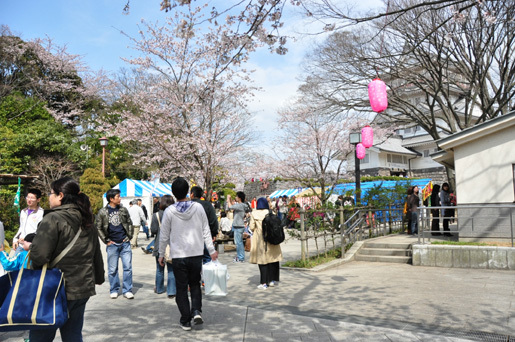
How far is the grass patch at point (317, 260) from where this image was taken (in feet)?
31.1

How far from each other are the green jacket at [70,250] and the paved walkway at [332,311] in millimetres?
1542

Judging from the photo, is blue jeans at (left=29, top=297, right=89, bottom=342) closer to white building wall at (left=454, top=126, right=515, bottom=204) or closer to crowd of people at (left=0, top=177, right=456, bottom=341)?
crowd of people at (left=0, top=177, right=456, bottom=341)

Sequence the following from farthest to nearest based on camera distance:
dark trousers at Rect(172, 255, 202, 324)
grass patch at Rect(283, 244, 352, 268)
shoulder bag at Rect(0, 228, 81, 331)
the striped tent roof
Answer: the striped tent roof → grass patch at Rect(283, 244, 352, 268) → dark trousers at Rect(172, 255, 202, 324) → shoulder bag at Rect(0, 228, 81, 331)

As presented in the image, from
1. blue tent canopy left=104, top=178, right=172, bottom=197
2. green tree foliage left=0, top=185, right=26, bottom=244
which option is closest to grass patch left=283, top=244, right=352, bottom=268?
green tree foliage left=0, top=185, right=26, bottom=244

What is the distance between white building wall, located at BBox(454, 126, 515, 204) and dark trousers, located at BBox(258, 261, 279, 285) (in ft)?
19.8

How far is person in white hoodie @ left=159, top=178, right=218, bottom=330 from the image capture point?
187 inches

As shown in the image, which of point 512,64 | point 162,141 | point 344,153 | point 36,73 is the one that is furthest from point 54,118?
point 512,64

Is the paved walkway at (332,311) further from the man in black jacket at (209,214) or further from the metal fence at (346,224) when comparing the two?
the metal fence at (346,224)

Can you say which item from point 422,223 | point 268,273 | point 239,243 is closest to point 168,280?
point 268,273

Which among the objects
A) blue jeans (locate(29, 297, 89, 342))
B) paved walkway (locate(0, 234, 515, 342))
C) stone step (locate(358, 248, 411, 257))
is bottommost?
paved walkway (locate(0, 234, 515, 342))

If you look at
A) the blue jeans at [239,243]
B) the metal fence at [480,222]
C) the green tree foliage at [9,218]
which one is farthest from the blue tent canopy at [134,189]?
the metal fence at [480,222]

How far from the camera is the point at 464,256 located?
9.20 meters

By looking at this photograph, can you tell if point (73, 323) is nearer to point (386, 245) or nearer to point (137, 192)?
point (386, 245)

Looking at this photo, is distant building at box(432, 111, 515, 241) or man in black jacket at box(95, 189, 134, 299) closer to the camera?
man in black jacket at box(95, 189, 134, 299)
